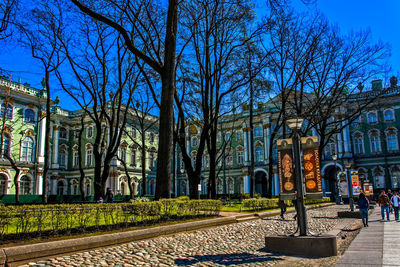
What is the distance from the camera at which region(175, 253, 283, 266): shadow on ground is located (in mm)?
6363

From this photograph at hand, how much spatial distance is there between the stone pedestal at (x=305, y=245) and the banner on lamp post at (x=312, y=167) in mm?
1292

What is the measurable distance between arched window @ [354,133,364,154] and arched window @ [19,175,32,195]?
37.9 meters

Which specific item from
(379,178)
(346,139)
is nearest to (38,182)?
(346,139)

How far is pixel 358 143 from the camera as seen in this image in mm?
42281

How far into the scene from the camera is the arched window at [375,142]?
135 ft

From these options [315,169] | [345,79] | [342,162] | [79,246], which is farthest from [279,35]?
[342,162]

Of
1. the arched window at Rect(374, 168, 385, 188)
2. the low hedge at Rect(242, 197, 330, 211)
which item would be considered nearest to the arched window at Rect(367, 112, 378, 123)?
the arched window at Rect(374, 168, 385, 188)

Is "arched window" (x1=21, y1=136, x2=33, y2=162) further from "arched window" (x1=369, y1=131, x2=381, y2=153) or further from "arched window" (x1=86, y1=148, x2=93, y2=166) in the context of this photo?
"arched window" (x1=369, y1=131, x2=381, y2=153)

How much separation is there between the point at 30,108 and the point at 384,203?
33.8 m

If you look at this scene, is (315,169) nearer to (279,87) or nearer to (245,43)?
(245,43)

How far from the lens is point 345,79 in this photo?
886 inches

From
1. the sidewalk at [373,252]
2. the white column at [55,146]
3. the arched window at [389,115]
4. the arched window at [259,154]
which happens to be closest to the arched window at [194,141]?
the arched window at [259,154]

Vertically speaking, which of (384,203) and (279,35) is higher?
(279,35)

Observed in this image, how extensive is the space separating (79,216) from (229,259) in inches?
145
